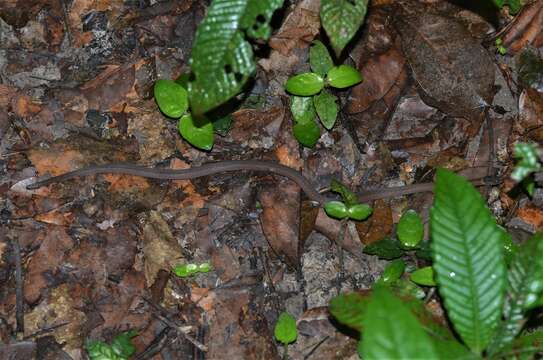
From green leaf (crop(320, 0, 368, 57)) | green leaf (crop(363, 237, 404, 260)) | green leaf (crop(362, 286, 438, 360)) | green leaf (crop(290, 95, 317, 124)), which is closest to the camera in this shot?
green leaf (crop(362, 286, 438, 360))

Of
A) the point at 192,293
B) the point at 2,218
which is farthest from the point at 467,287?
the point at 2,218

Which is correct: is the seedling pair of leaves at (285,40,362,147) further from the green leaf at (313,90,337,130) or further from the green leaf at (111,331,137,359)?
the green leaf at (111,331,137,359)

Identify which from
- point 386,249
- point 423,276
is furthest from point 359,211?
point 423,276

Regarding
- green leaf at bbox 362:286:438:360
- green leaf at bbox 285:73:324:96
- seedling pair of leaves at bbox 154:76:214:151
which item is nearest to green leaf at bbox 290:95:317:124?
green leaf at bbox 285:73:324:96

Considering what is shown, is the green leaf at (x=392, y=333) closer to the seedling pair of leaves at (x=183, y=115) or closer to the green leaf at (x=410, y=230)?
the green leaf at (x=410, y=230)

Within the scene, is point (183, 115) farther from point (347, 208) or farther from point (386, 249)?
point (386, 249)

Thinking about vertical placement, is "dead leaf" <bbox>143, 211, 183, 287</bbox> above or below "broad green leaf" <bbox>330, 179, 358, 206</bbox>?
below

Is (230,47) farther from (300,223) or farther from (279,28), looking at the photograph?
(279,28)
